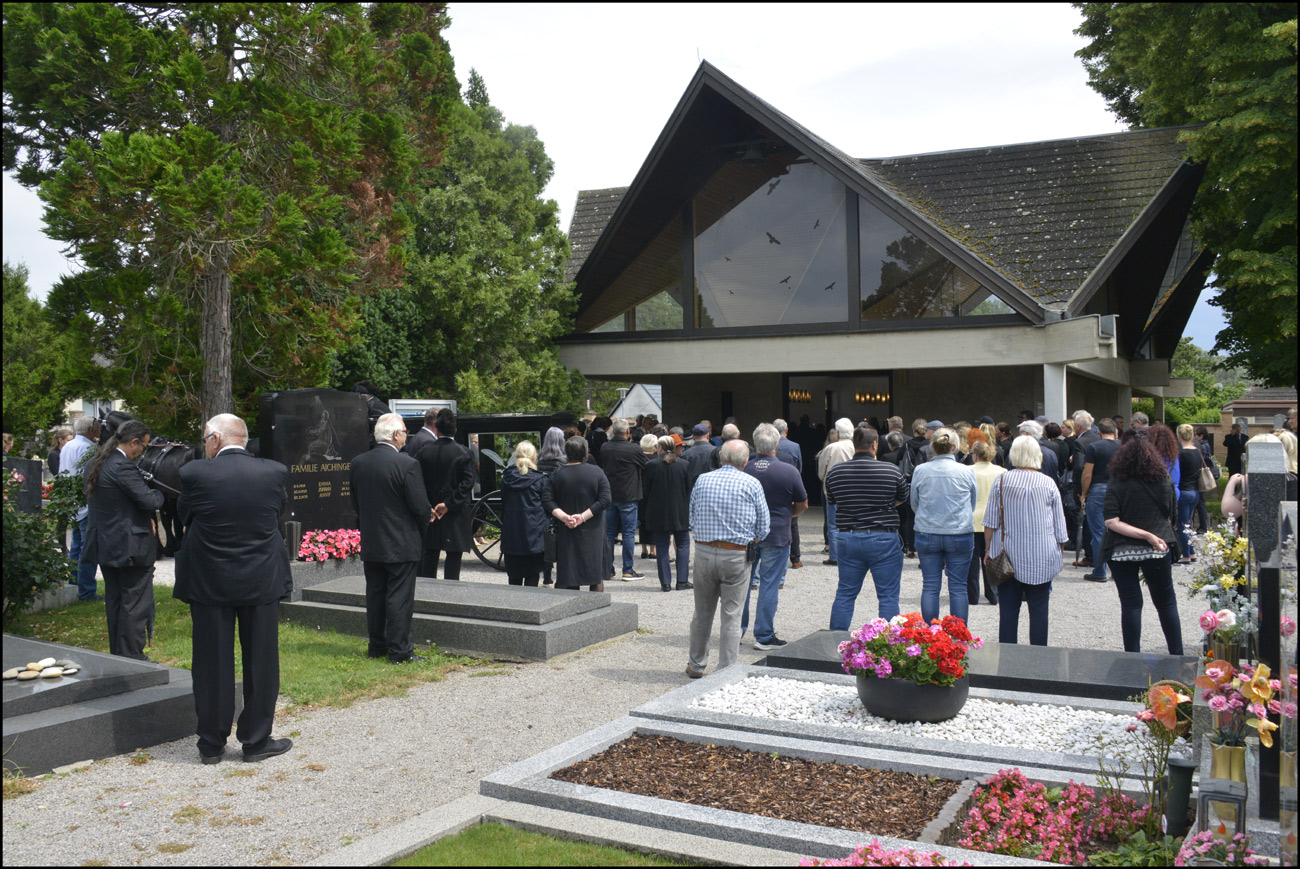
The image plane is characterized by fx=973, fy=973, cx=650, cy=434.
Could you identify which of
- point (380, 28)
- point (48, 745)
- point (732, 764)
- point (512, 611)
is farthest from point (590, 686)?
point (380, 28)

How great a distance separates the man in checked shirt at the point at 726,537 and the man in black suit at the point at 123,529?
4.25 metres

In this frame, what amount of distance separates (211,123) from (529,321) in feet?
27.4

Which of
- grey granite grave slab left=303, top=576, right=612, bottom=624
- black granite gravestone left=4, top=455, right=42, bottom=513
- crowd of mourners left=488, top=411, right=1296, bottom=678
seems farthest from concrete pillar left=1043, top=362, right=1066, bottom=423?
black granite gravestone left=4, top=455, right=42, bottom=513

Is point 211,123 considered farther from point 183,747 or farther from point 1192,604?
point 1192,604

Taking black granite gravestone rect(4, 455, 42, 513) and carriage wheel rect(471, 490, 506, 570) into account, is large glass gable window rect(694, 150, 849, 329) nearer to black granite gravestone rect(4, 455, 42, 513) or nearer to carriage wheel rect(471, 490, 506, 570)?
carriage wheel rect(471, 490, 506, 570)

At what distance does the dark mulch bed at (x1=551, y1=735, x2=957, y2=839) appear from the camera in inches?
173

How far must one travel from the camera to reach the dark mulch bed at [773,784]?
14.5 feet

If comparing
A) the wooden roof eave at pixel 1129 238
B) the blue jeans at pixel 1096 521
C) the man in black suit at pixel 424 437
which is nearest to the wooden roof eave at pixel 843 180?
the wooden roof eave at pixel 1129 238

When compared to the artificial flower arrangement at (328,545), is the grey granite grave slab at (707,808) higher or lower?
lower

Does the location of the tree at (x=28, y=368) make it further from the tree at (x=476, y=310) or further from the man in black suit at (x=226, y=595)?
the man in black suit at (x=226, y=595)

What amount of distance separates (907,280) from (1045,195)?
3.50 m

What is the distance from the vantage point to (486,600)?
8.76 m

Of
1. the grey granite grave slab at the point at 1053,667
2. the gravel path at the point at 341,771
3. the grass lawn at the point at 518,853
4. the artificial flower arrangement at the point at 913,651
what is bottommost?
the gravel path at the point at 341,771

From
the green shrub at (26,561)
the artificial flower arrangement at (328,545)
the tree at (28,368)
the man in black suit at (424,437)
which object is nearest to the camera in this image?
the green shrub at (26,561)
